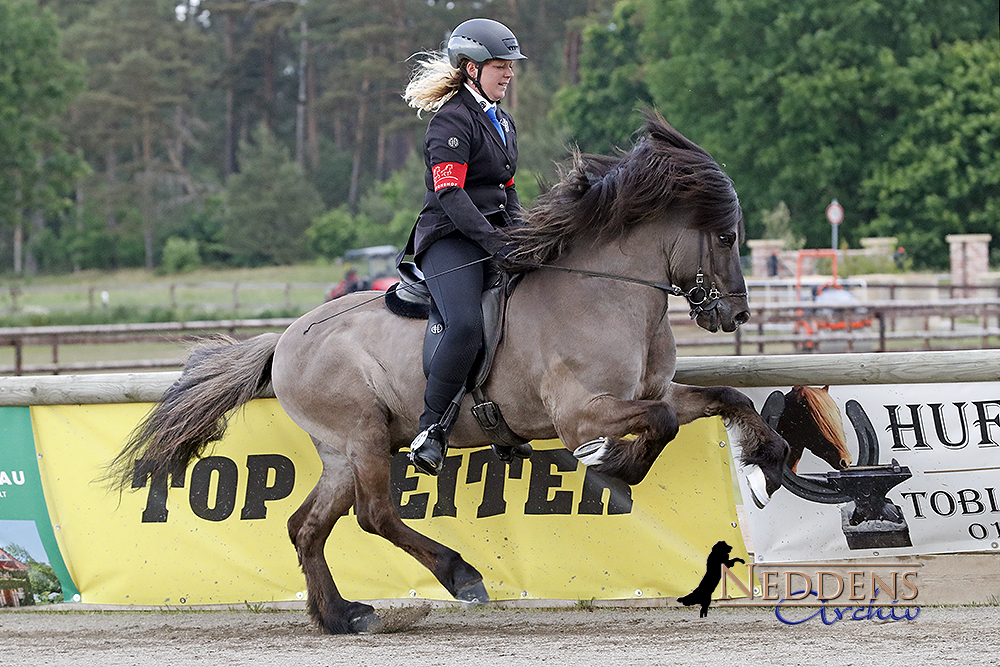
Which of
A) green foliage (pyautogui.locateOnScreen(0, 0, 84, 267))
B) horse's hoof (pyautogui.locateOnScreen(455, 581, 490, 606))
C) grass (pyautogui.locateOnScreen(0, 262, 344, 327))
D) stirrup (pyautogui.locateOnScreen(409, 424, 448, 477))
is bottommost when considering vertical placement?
grass (pyautogui.locateOnScreen(0, 262, 344, 327))

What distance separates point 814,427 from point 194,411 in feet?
10.2

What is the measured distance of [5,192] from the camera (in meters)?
40.3

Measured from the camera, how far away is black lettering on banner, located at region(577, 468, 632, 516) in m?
5.94

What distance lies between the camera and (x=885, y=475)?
5.69m

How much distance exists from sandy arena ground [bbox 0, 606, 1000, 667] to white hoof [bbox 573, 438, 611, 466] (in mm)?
799

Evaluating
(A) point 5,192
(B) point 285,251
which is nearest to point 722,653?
(A) point 5,192

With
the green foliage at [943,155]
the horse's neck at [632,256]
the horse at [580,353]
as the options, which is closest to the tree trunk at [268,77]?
the green foliage at [943,155]

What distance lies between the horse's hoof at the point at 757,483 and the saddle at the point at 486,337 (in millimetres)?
1034

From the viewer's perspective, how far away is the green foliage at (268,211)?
212 ft

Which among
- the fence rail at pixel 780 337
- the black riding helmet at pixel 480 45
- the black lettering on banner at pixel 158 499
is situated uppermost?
the black riding helmet at pixel 480 45

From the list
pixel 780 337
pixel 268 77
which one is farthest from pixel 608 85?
pixel 780 337

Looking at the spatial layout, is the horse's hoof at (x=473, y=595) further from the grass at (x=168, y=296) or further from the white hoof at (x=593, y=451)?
the grass at (x=168, y=296)

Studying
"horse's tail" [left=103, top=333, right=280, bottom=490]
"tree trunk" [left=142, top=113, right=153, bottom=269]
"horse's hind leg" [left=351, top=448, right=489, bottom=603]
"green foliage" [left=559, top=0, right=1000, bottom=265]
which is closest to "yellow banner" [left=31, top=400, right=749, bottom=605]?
"horse's tail" [left=103, top=333, right=280, bottom=490]

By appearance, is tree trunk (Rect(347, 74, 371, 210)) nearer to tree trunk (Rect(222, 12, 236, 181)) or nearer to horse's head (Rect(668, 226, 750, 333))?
tree trunk (Rect(222, 12, 236, 181))
